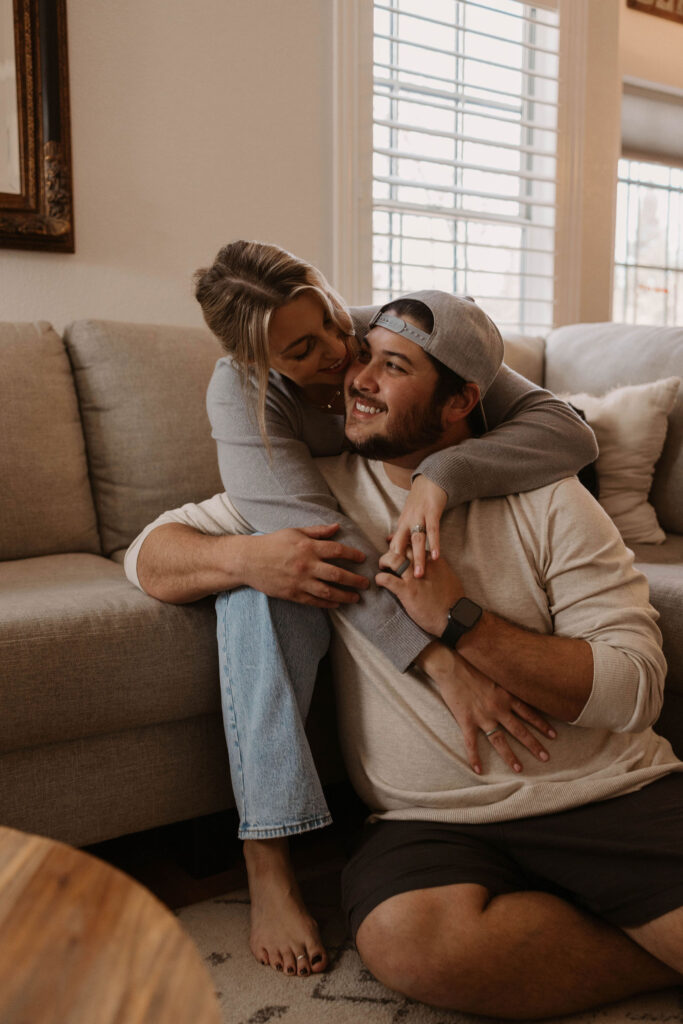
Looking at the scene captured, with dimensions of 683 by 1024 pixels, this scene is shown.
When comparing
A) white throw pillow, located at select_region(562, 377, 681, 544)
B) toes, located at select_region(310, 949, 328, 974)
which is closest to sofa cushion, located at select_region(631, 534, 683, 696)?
white throw pillow, located at select_region(562, 377, 681, 544)

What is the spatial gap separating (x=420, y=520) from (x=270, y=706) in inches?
13.8

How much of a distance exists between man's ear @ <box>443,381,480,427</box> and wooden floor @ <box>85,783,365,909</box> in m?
0.75

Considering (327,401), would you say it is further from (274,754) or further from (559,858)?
(559,858)

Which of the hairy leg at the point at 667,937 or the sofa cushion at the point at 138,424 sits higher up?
the sofa cushion at the point at 138,424

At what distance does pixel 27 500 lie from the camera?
1973mm

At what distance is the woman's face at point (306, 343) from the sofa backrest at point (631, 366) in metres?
1.00

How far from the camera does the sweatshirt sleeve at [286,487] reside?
135 centimetres

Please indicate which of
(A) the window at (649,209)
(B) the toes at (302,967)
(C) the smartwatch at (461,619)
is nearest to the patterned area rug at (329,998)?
(B) the toes at (302,967)

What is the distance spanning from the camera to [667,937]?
1172 mm

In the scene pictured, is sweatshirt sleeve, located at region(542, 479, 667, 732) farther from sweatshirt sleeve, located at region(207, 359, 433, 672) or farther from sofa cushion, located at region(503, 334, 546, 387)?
sofa cushion, located at region(503, 334, 546, 387)

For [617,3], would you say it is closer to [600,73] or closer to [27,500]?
[600,73]

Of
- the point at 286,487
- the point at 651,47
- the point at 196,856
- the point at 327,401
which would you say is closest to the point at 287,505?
the point at 286,487

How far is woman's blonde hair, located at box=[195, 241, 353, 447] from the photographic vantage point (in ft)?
4.81

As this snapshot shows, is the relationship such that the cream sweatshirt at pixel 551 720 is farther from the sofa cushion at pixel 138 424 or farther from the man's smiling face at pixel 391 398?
the sofa cushion at pixel 138 424
